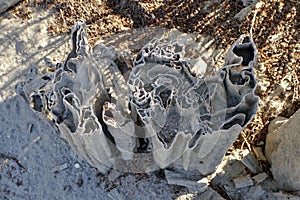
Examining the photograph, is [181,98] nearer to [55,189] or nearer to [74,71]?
[74,71]

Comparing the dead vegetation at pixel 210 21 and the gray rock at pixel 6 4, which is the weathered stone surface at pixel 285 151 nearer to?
the dead vegetation at pixel 210 21

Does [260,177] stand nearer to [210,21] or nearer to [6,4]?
[210,21]

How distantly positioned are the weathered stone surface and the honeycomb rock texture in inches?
14.8

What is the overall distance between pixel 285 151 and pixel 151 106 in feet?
3.58

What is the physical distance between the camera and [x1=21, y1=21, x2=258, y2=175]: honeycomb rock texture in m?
2.98

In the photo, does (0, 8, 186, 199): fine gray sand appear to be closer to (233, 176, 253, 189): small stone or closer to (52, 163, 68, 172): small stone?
(52, 163, 68, 172): small stone

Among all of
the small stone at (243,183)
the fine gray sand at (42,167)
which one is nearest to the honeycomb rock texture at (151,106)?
the fine gray sand at (42,167)

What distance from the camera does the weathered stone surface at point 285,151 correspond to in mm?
3000

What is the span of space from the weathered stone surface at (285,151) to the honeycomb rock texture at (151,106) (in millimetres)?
375

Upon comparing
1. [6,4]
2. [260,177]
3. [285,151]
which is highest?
[6,4]

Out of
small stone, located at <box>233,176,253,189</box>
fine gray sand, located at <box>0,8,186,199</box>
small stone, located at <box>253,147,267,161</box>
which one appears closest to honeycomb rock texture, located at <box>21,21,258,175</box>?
fine gray sand, located at <box>0,8,186,199</box>

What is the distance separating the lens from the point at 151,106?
3.04m

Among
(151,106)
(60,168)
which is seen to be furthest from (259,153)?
(60,168)

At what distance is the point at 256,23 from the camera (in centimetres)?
423
